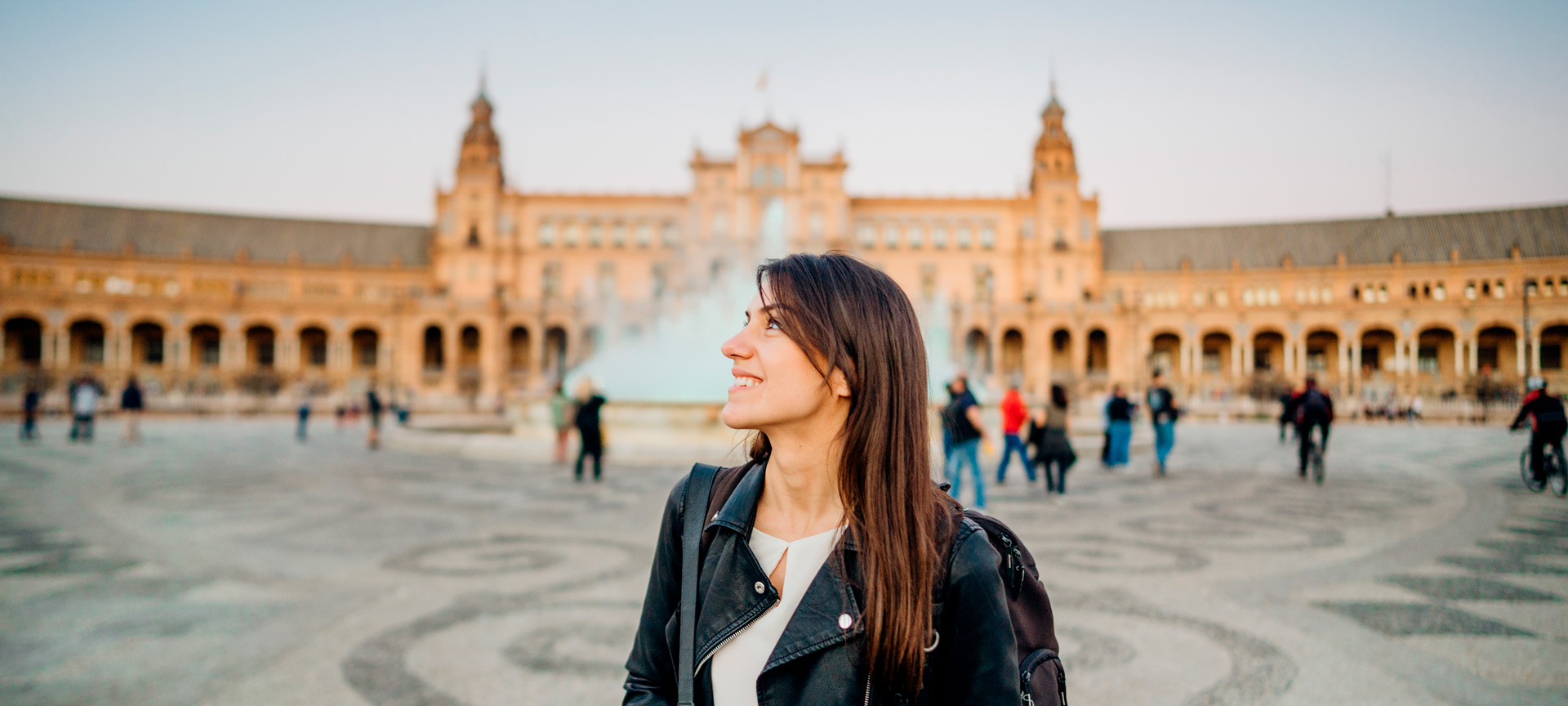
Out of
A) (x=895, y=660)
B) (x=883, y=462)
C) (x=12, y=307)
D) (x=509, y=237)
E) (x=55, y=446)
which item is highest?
(x=509, y=237)

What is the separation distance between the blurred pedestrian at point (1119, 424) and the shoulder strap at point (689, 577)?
40.8 feet

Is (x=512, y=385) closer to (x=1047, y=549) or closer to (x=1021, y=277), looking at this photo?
(x=1021, y=277)

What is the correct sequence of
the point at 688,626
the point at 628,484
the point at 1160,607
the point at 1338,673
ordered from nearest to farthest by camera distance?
the point at 688,626 → the point at 1338,673 → the point at 1160,607 → the point at 628,484

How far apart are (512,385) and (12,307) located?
31889 mm

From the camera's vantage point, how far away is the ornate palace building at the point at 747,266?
55.4 meters

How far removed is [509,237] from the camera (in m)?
65.1

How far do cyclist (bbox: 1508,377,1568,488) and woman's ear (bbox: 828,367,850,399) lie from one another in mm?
12237

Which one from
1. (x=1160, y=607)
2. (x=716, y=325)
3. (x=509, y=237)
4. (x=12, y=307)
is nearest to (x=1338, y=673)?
(x=1160, y=607)

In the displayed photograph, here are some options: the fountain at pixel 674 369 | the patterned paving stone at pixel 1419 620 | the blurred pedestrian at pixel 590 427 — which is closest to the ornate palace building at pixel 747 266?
the fountain at pixel 674 369

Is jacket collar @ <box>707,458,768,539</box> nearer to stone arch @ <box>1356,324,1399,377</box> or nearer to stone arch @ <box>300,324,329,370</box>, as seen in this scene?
stone arch @ <box>300,324,329,370</box>

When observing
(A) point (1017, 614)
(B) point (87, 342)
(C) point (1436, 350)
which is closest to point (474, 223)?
(B) point (87, 342)

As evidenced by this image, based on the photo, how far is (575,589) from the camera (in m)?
5.82

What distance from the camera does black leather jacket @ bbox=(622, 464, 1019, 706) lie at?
1.34 meters

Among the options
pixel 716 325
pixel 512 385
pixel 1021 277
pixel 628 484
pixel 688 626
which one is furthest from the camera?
pixel 1021 277
